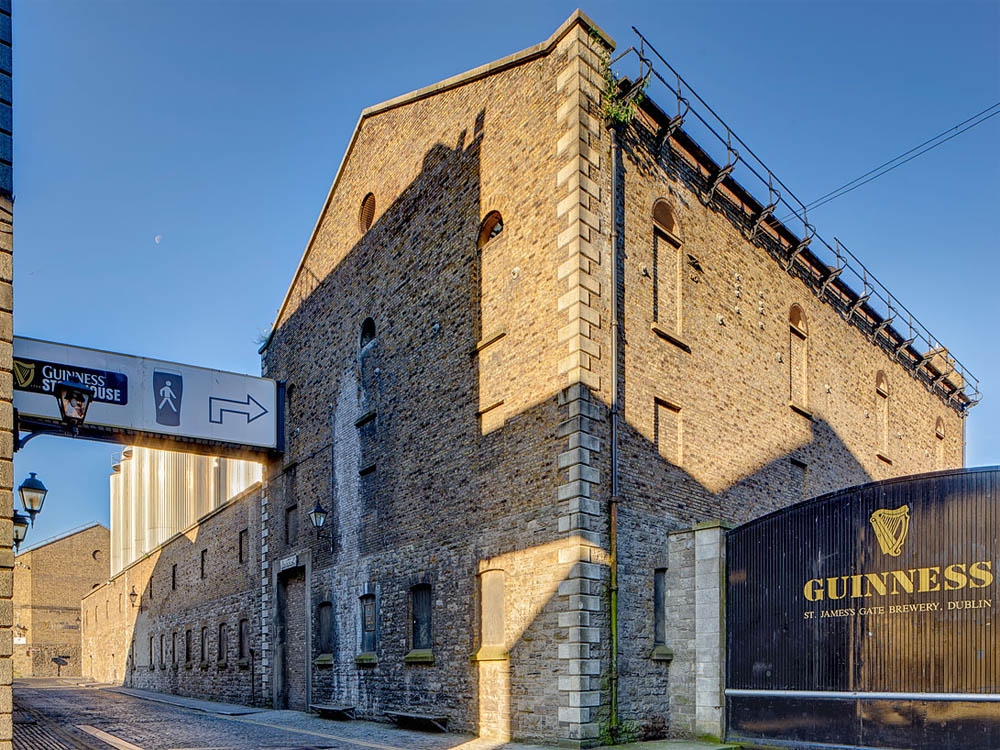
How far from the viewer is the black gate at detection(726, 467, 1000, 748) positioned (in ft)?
34.7

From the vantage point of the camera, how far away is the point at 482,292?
A: 15.1 meters

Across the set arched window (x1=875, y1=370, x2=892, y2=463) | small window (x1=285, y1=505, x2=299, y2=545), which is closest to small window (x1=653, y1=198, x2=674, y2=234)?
arched window (x1=875, y1=370, x2=892, y2=463)

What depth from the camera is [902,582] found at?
36.9 ft

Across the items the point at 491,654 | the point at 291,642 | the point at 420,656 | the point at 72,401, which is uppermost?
the point at 72,401

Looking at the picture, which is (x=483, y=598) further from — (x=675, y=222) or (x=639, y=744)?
(x=675, y=222)

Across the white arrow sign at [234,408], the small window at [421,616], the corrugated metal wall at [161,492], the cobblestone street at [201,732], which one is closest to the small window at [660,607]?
the cobblestone street at [201,732]

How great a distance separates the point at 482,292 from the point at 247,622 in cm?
1413

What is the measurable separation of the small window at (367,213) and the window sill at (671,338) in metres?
7.80

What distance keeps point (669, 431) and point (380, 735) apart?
7020 millimetres

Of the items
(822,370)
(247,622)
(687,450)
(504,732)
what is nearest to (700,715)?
(504,732)

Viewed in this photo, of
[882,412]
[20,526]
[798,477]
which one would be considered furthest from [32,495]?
[882,412]

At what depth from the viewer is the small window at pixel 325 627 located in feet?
62.3

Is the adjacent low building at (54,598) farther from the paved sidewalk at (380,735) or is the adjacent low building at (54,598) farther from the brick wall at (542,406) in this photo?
Result: the brick wall at (542,406)

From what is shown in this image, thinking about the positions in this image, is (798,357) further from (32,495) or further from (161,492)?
(161,492)
